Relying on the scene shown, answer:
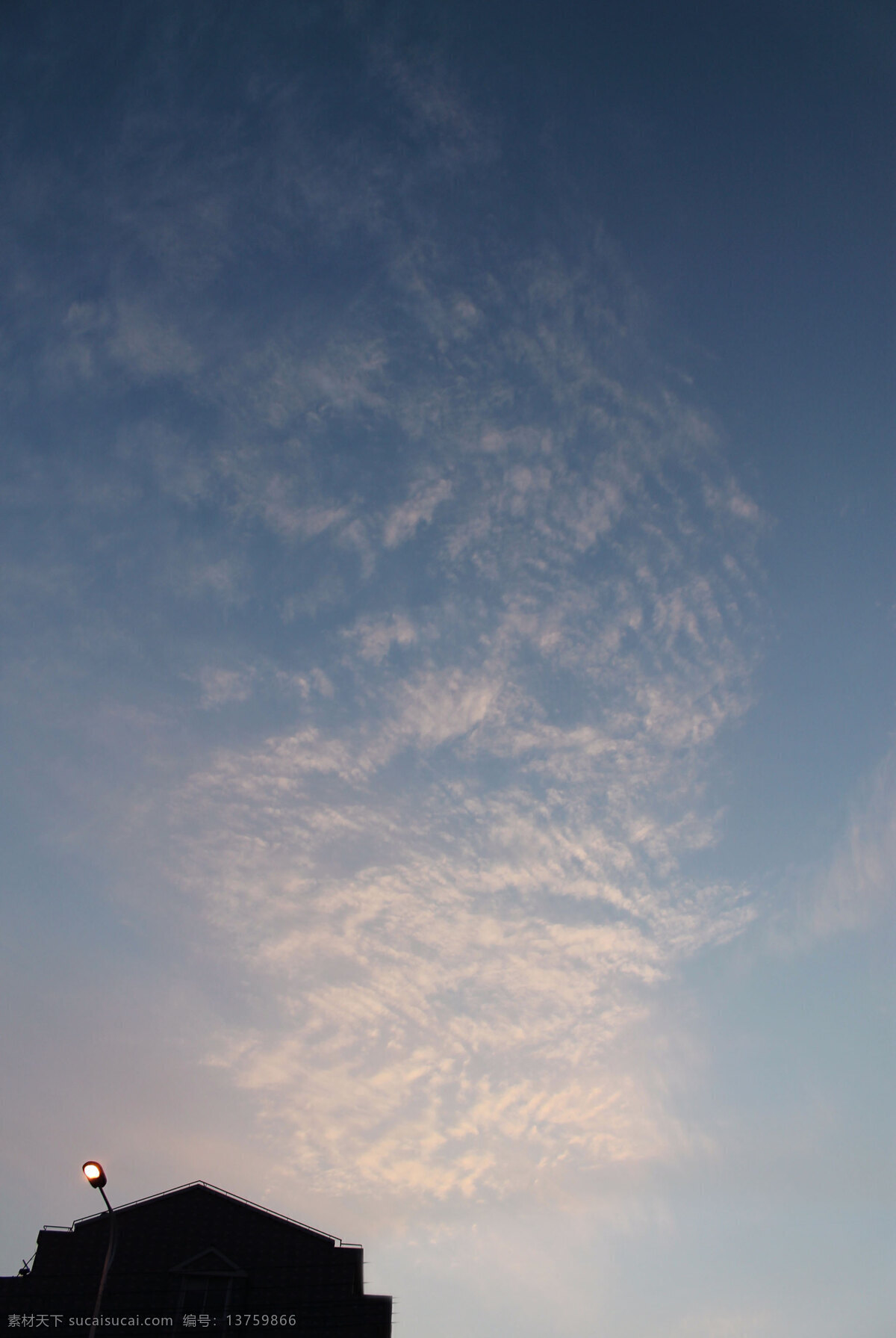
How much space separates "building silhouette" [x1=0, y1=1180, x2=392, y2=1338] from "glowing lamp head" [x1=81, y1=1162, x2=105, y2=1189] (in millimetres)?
20449

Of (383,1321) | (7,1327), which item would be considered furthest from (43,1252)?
(383,1321)

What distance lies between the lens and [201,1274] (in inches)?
1309

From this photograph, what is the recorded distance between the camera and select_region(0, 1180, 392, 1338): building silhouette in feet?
106

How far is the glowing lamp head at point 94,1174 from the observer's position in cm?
1759

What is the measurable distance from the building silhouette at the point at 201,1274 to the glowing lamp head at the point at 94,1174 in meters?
20.4

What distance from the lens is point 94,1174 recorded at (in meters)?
17.6

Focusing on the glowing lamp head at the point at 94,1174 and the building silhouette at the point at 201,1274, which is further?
the building silhouette at the point at 201,1274

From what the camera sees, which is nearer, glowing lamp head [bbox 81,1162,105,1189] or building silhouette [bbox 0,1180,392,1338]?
glowing lamp head [bbox 81,1162,105,1189]

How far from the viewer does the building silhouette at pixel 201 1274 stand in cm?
3231

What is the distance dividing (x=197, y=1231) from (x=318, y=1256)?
513cm

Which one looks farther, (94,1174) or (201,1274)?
(201,1274)

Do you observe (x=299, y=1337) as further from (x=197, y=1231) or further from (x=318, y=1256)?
(x=197, y=1231)

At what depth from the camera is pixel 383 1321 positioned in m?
32.3

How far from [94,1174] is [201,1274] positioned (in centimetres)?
2069
